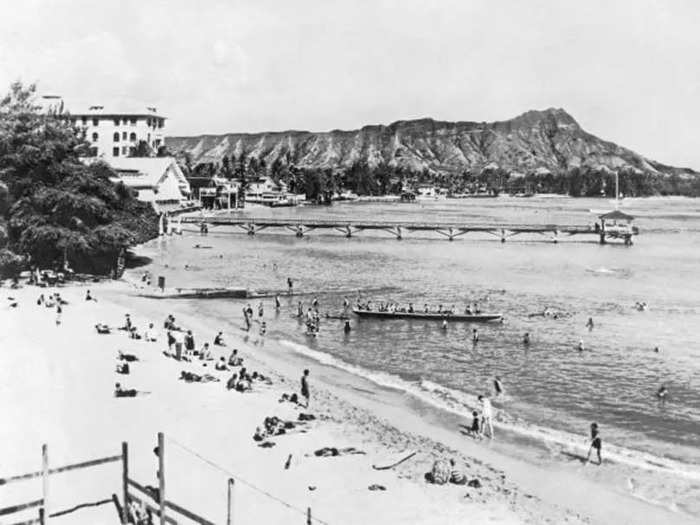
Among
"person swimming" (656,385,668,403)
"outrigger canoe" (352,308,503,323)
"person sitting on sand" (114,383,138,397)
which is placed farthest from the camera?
"outrigger canoe" (352,308,503,323)

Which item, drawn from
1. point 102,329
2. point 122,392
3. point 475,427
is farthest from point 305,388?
point 102,329

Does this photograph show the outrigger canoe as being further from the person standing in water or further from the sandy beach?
the sandy beach

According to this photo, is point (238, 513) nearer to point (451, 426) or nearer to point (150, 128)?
point (451, 426)

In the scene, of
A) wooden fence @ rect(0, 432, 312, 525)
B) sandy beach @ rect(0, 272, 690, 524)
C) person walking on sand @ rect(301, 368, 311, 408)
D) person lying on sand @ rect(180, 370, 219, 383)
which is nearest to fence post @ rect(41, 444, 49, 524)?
wooden fence @ rect(0, 432, 312, 525)

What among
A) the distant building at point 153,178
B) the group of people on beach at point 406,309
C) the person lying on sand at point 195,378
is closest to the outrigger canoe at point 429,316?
the group of people on beach at point 406,309

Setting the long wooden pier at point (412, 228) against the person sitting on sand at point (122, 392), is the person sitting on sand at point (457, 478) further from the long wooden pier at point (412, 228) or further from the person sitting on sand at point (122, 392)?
the long wooden pier at point (412, 228)

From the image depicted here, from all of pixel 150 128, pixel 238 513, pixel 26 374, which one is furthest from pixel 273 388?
pixel 150 128
